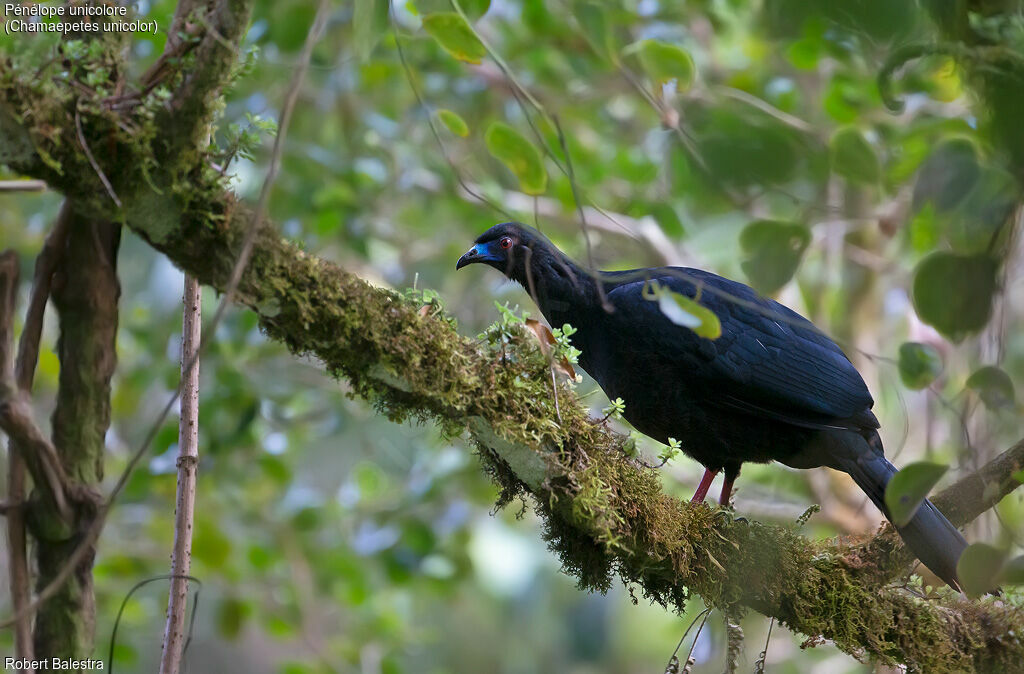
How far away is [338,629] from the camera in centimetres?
961

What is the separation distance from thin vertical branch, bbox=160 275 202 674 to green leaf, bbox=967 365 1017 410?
1782 mm

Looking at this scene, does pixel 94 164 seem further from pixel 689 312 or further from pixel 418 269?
pixel 418 269

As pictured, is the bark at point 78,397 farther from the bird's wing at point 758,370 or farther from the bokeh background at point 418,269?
the bird's wing at point 758,370

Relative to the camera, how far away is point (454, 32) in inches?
92.1

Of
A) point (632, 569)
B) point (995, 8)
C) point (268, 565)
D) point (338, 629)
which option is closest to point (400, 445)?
point (268, 565)

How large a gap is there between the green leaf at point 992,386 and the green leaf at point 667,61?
1663mm

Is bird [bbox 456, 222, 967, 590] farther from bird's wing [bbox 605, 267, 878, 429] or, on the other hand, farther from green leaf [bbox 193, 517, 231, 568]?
green leaf [bbox 193, 517, 231, 568]

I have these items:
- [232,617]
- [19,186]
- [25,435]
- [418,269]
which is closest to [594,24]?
[19,186]

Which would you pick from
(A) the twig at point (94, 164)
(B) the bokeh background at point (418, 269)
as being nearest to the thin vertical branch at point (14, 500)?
(A) the twig at point (94, 164)

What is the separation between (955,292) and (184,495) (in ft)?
6.52

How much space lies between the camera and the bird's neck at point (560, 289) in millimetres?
3734

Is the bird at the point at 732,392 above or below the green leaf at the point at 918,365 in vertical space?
above

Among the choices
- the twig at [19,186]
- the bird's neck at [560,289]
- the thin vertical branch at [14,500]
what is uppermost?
the bird's neck at [560,289]

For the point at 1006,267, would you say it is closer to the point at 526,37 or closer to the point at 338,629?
the point at 526,37
